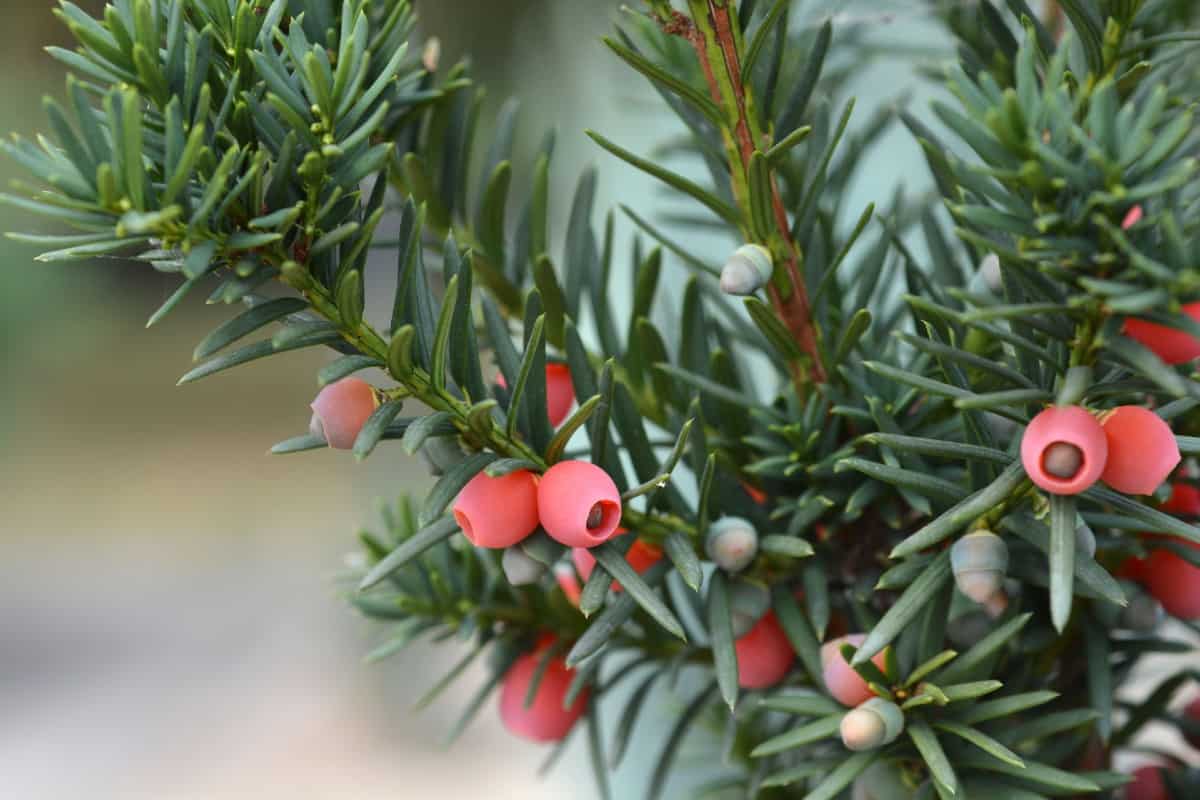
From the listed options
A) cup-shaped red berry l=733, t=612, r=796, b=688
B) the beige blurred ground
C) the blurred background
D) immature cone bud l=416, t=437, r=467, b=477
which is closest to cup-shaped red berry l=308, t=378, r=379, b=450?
immature cone bud l=416, t=437, r=467, b=477

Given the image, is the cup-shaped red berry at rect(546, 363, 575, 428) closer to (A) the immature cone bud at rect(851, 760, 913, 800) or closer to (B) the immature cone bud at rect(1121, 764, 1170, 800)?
(A) the immature cone bud at rect(851, 760, 913, 800)

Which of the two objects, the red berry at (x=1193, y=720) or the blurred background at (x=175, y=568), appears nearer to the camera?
the red berry at (x=1193, y=720)

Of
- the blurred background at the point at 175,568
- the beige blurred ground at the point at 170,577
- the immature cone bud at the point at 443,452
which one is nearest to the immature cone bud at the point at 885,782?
the immature cone bud at the point at 443,452

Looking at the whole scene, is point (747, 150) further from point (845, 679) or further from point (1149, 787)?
point (1149, 787)

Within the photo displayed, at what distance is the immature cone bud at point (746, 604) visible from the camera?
0.26 metres

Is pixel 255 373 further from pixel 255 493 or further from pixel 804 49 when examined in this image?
pixel 804 49

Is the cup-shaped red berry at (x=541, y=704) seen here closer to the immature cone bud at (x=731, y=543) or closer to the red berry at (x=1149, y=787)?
the immature cone bud at (x=731, y=543)

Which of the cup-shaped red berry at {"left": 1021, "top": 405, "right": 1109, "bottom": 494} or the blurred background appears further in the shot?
the blurred background

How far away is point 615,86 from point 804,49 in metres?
0.27

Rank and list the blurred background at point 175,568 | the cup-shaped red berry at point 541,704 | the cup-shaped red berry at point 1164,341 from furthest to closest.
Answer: the blurred background at point 175,568
the cup-shaped red berry at point 541,704
the cup-shaped red berry at point 1164,341

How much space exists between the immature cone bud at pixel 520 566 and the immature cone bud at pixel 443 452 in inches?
0.9

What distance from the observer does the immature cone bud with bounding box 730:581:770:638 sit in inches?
10.3

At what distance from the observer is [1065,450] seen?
190mm

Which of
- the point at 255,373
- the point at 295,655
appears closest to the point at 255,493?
the point at 255,373
